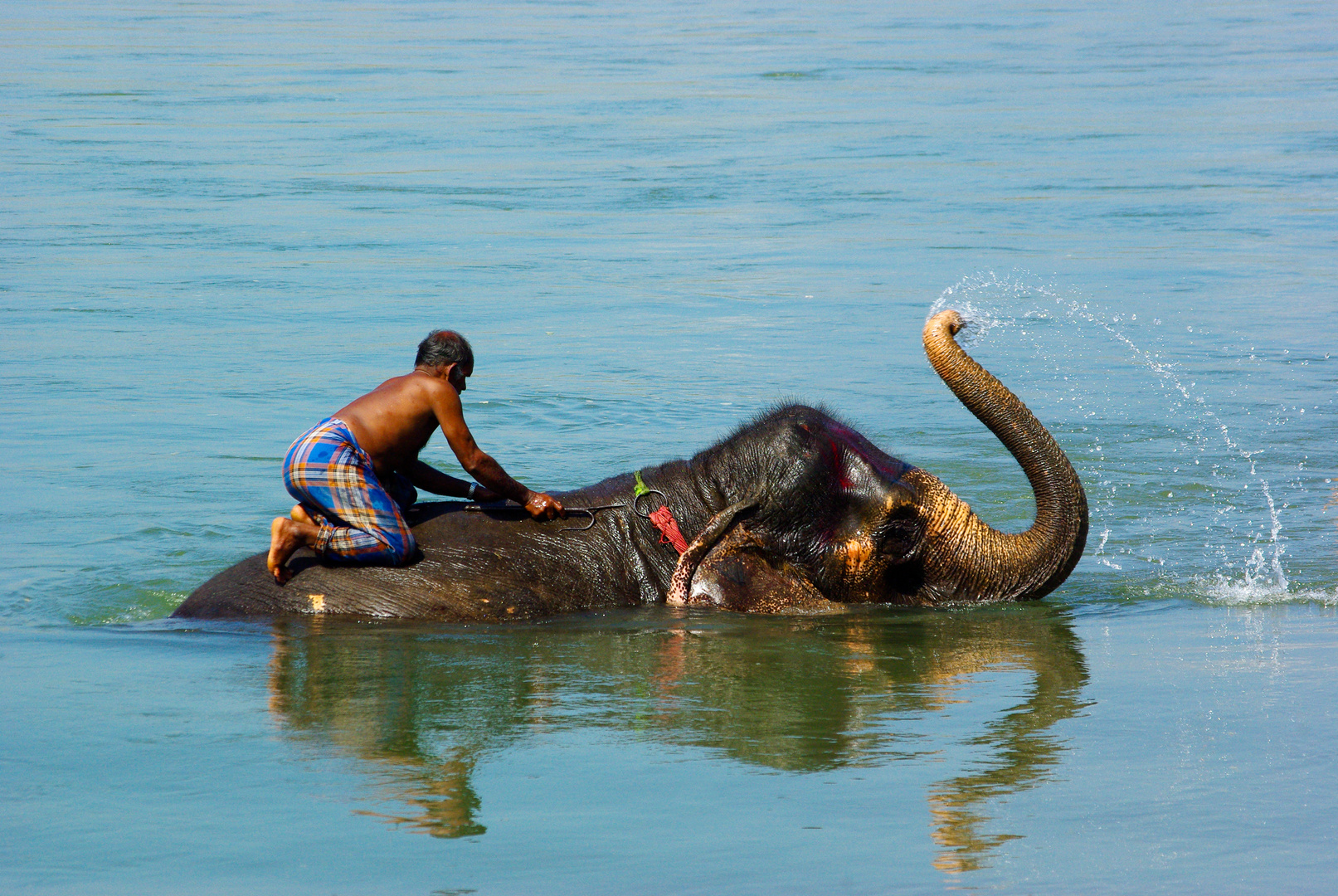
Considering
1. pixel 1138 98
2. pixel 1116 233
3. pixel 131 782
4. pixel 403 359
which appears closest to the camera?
pixel 131 782

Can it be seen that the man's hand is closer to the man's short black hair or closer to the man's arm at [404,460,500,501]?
the man's arm at [404,460,500,501]

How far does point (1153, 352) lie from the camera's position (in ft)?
48.6

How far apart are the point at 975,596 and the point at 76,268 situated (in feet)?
42.5

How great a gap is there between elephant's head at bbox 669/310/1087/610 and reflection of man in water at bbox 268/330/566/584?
0.89 meters

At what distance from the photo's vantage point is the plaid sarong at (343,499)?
7.54 m

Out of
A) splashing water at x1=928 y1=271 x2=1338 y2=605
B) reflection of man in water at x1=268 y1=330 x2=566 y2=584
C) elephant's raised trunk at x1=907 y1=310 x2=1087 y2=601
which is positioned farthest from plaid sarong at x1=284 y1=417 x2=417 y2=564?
splashing water at x1=928 y1=271 x2=1338 y2=605

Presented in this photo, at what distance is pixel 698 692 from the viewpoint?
6.48 meters

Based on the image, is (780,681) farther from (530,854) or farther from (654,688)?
(530,854)

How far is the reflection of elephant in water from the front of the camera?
5.35 m

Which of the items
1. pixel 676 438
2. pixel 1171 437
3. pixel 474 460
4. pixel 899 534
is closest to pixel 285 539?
pixel 474 460

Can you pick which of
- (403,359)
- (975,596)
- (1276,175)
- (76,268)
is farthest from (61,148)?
(975,596)

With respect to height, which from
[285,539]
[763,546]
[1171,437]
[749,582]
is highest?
[1171,437]

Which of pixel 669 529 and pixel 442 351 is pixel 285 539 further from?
pixel 669 529

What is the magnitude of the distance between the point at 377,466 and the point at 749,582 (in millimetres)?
1792
